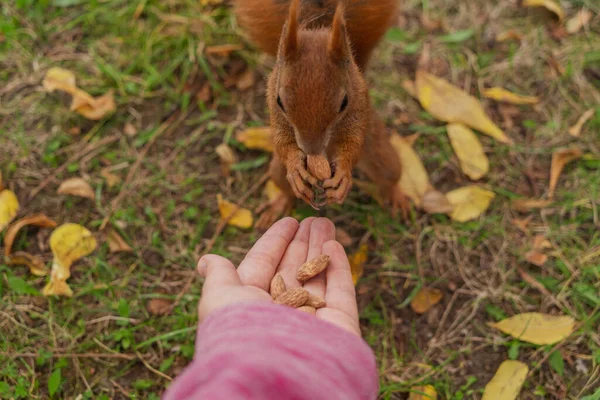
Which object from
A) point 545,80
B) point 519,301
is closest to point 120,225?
point 519,301

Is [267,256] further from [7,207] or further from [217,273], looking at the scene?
[7,207]

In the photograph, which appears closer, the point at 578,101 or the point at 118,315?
the point at 118,315

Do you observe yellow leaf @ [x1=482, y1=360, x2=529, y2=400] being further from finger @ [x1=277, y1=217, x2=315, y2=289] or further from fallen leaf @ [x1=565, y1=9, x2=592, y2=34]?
fallen leaf @ [x1=565, y1=9, x2=592, y2=34]

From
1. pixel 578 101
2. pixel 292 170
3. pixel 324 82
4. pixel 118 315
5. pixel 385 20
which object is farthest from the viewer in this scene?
pixel 578 101

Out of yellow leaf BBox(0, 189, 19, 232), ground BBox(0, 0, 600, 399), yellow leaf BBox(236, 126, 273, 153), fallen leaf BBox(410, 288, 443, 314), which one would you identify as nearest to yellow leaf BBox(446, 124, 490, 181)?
ground BBox(0, 0, 600, 399)

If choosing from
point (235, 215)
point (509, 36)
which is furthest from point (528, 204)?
point (235, 215)

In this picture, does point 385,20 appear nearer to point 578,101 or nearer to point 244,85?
point 244,85
